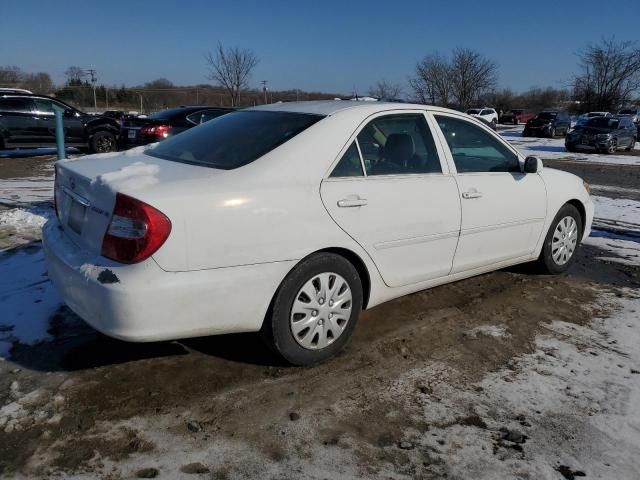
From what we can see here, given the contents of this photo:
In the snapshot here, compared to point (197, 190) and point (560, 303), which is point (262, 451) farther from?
point (560, 303)

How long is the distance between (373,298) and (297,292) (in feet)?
2.16

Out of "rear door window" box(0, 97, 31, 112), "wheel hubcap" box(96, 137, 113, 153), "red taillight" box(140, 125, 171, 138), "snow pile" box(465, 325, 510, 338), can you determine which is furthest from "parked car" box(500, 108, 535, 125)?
"snow pile" box(465, 325, 510, 338)

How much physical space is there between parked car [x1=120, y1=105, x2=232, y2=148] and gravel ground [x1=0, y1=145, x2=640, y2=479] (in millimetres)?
8375

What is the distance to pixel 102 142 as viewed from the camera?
48.2 ft

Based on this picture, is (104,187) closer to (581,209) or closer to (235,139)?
(235,139)

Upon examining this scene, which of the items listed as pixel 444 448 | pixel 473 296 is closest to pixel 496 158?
pixel 473 296

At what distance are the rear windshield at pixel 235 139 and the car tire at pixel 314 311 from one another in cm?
73

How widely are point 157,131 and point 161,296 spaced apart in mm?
10245

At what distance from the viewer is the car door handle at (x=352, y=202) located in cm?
320

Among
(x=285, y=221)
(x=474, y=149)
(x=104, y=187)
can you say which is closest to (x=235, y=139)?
(x=285, y=221)

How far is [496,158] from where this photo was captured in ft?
14.4

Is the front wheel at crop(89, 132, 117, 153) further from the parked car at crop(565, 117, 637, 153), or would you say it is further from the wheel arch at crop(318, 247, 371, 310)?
the parked car at crop(565, 117, 637, 153)

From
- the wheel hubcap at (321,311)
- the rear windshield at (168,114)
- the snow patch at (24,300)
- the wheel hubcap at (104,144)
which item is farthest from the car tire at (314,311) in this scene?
the wheel hubcap at (104,144)

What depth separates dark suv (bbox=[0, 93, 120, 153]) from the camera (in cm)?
1359
